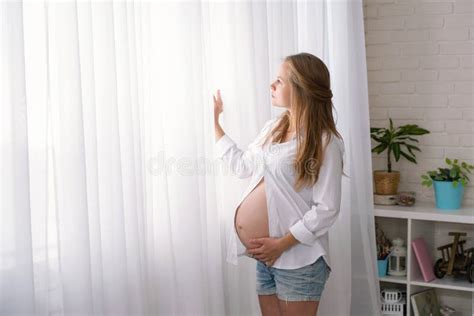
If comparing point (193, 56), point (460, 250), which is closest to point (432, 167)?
point (460, 250)

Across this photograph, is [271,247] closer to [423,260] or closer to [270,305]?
Answer: [270,305]

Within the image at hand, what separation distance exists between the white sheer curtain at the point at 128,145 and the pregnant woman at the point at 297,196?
208 mm

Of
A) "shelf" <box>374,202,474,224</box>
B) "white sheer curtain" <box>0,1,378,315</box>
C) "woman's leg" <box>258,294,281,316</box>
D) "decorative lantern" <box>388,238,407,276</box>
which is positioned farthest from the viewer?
"decorative lantern" <box>388,238,407,276</box>

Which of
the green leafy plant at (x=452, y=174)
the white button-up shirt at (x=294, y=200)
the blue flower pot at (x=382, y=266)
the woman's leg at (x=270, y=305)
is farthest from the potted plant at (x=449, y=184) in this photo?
the woman's leg at (x=270, y=305)

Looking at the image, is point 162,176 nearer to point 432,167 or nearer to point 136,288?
point 136,288

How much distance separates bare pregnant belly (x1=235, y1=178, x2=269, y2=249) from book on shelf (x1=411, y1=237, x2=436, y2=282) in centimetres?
125

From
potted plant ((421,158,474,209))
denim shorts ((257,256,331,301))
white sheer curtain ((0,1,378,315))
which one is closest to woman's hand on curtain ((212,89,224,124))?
white sheer curtain ((0,1,378,315))

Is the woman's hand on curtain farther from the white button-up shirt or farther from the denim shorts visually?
the denim shorts

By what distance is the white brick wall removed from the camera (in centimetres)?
339

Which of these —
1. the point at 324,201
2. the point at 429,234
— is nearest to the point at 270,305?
the point at 324,201

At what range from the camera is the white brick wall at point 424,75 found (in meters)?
3.39

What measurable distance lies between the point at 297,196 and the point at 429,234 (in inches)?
56.8

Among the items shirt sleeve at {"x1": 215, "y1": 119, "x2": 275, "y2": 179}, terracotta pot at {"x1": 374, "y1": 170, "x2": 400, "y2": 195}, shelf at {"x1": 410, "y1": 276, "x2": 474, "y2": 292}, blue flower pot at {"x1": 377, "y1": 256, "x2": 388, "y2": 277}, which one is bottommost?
shelf at {"x1": 410, "y1": 276, "x2": 474, "y2": 292}

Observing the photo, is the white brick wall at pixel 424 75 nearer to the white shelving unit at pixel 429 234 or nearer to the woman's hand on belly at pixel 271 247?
the white shelving unit at pixel 429 234
